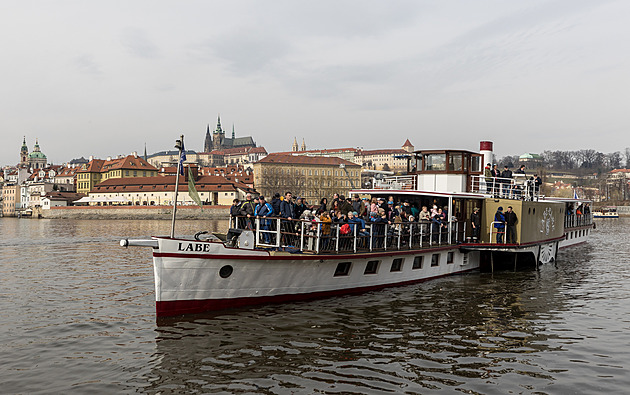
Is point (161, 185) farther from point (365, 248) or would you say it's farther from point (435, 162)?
point (365, 248)

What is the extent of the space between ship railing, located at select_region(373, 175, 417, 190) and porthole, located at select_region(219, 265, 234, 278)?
10.8 meters

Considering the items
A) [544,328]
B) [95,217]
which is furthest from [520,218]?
[95,217]

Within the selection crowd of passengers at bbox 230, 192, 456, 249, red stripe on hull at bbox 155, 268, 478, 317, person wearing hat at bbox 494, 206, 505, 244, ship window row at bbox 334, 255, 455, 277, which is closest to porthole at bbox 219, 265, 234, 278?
red stripe on hull at bbox 155, 268, 478, 317

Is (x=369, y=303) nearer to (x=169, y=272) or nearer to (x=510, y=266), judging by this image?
(x=169, y=272)

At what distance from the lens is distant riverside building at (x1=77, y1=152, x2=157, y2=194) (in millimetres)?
142375

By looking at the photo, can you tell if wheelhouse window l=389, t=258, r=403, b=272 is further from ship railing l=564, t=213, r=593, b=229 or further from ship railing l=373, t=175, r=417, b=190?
ship railing l=564, t=213, r=593, b=229

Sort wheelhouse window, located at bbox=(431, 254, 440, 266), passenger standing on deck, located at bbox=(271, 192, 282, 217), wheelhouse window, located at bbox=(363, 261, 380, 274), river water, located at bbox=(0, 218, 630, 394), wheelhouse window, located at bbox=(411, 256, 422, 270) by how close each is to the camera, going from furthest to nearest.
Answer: wheelhouse window, located at bbox=(431, 254, 440, 266) < wheelhouse window, located at bbox=(411, 256, 422, 270) < wheelhouse window, located at bbox=(363, 261, 380, 274) < passenger standing on deck, located at bbox=(271, 192, 282, 217) < river water, located at bbox=(0, 218, 630, 394)

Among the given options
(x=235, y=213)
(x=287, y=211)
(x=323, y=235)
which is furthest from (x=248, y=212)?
(x=323, y=235)

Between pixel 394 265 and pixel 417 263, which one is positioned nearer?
pixel 394 265

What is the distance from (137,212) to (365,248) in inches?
3760

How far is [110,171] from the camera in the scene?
472 feet

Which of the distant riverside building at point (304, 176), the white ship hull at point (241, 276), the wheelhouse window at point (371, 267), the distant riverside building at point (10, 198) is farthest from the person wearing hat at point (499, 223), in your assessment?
the distant riverside building at point (10, 198)

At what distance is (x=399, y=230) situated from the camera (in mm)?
16641

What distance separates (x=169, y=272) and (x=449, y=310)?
25.2 ft
